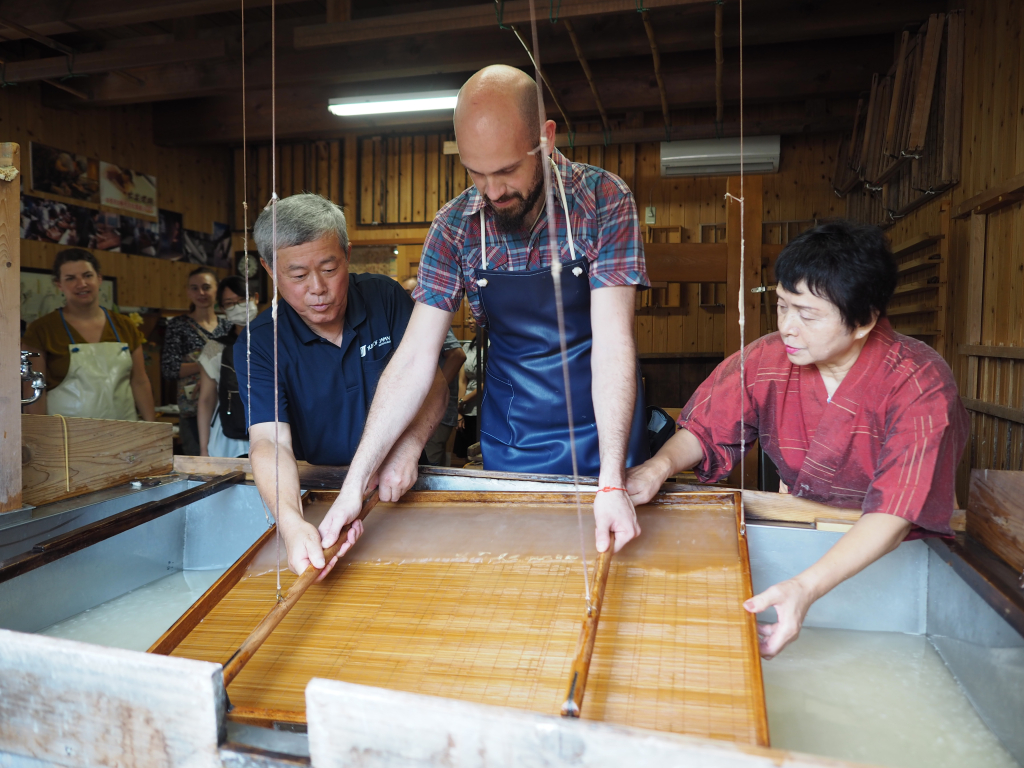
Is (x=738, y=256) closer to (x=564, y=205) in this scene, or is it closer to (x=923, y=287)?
(x=923, y=287)

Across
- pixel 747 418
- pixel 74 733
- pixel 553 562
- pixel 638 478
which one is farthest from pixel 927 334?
pixel 74 733

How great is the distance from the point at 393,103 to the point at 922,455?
638cm

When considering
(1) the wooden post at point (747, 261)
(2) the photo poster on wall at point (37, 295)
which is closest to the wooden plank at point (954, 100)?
(1) the wooden post at point (747, 261)

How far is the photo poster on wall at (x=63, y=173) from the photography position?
6.76 metres

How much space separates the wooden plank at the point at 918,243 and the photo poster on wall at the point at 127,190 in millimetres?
7408

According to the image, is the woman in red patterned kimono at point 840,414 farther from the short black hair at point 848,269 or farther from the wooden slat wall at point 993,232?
the wooden slat wall at point 993,232

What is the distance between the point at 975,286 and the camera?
4.34 m

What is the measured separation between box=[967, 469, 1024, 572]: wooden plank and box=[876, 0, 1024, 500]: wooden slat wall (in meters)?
2.87

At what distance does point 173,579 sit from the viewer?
1920 millimetres

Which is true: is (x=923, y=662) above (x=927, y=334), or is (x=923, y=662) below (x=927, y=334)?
below

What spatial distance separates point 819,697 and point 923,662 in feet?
0.88

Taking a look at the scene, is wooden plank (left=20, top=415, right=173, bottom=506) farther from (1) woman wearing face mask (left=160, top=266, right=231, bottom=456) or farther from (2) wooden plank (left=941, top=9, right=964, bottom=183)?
(2) wooden plank (left=941, top=9, right=964, bottom=183)

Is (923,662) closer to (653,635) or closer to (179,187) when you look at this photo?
(653,635)

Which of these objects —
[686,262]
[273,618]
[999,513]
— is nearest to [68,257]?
[686,262]
